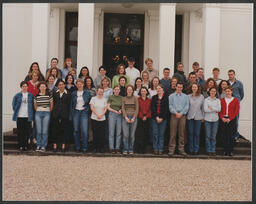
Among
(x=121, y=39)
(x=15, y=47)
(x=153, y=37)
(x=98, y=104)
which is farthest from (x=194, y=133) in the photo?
(x=15, y=47)

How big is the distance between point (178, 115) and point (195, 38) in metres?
6.13

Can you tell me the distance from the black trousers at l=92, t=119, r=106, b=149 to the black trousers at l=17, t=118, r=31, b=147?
1.78m

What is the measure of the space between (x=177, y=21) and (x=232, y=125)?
22.3ft

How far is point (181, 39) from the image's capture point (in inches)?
577

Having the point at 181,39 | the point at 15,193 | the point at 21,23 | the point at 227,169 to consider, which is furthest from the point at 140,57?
the point at 15,193

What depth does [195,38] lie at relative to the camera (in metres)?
14.2

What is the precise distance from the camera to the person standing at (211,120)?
916cm

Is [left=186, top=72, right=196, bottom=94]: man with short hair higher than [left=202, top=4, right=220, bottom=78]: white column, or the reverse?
[left=202, top=4, right=220, bottom=78]: white column

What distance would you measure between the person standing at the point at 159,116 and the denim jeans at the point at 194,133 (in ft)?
2.40

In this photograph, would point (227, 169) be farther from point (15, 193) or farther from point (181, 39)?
point (181, 39)

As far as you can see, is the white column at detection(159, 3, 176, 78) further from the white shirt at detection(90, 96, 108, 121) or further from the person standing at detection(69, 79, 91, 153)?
the person standing at detection(69, 79, 91, 153)

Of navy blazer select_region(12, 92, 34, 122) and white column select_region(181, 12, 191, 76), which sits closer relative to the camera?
navy blazer select_region(12, 92, 34, 122)

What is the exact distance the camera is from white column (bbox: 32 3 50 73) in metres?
11.1

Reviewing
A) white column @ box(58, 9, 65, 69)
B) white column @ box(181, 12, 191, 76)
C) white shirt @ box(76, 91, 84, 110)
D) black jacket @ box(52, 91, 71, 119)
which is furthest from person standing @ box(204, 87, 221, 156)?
white column @ box(58, 9, 65, 69)
